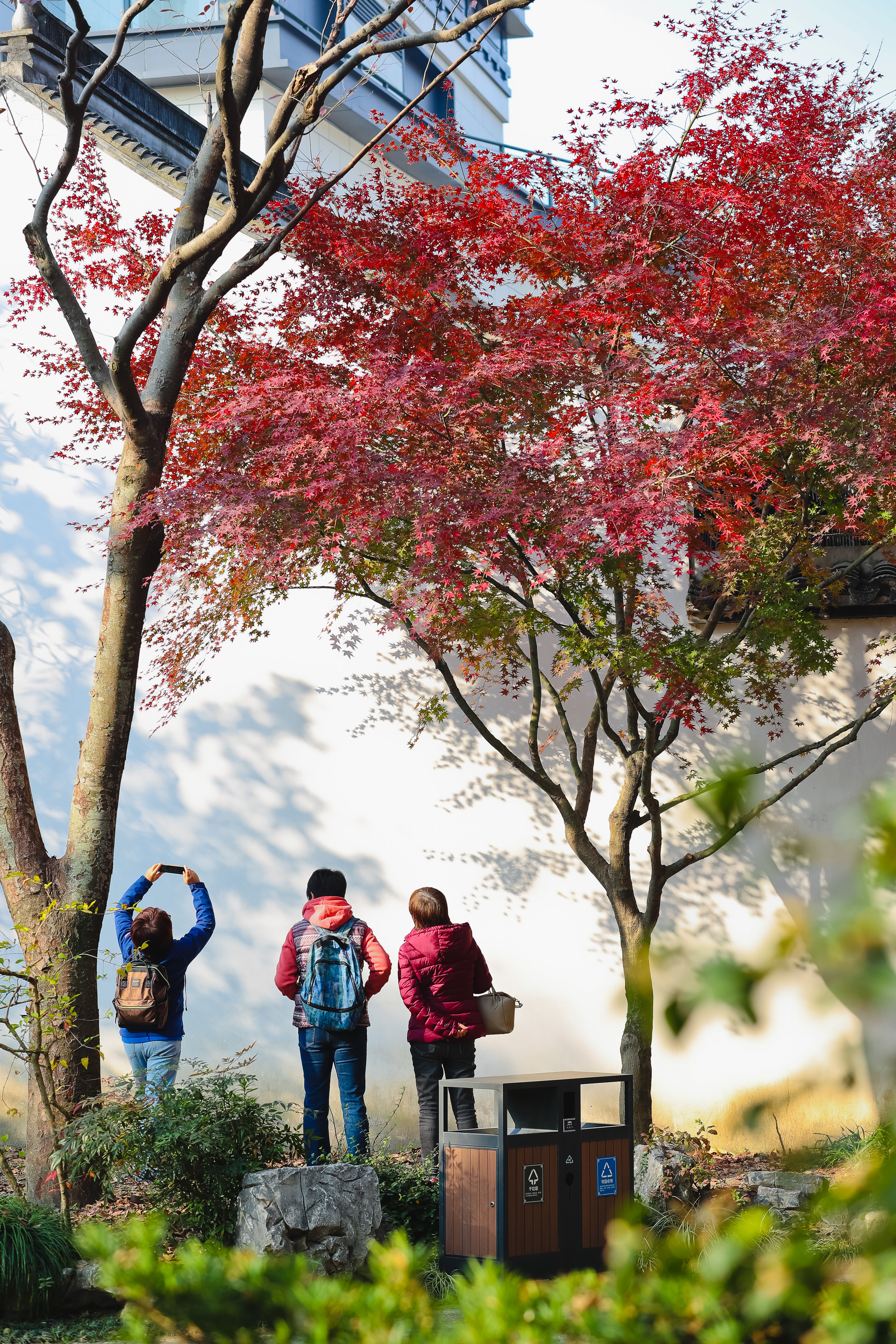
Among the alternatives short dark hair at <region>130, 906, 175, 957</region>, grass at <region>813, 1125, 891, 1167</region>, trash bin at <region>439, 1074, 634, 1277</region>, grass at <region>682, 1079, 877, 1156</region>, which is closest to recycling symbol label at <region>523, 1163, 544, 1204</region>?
trash bin at <region>439, 1074, 634, 1277</region>

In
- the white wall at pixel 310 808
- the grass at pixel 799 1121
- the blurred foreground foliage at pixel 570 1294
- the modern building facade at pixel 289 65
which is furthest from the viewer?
the modern building facade at pixel 289 65

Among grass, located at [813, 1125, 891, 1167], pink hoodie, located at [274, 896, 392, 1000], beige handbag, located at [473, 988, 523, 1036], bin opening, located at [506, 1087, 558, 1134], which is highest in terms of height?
pink hoodie, located at [274, 896, 392, 1000]

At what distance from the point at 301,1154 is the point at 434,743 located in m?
2.90

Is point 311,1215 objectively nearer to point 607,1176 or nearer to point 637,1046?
point 607,1176

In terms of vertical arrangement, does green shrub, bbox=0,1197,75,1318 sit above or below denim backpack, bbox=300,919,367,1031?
below

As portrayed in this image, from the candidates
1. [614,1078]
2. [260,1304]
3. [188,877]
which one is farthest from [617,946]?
[260,1304]

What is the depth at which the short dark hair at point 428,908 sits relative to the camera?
19.1 ft

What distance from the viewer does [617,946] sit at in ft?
24.0

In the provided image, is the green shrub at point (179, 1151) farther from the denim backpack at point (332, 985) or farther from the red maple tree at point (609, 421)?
the red maple tree at point (609, 421)

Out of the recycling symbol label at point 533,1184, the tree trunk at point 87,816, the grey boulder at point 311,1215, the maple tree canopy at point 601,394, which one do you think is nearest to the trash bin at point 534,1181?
the recycling symbol label at point 533,1184

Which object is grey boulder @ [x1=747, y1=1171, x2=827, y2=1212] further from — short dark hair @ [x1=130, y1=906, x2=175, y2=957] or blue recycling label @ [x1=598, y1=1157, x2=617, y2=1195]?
short dark hair @ [x1=130, y1=906, x2=175, y2=957]

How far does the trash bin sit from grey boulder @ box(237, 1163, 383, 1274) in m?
0.35

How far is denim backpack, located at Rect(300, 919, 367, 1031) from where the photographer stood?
5.61 m

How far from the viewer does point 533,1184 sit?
15.4 ft
